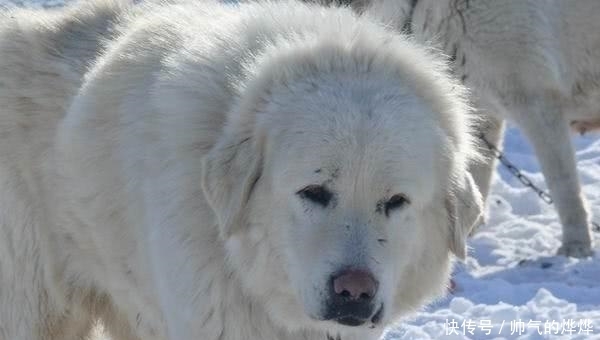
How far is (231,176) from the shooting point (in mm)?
3438

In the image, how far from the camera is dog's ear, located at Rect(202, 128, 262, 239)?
11.3 feet

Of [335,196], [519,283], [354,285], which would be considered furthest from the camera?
[519,283]

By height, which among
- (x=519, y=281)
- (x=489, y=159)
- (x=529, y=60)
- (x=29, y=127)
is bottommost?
(x=519, y=281)

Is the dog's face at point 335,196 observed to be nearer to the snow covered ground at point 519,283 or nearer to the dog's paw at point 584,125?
the snow covered ground at point 519,283

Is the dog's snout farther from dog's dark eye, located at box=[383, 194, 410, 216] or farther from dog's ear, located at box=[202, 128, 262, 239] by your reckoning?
dog's ear, located at box=[202, 128, 262, 239]

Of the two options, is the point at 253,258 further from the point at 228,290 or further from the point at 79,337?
the point at 79,337

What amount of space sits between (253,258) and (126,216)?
0.60m

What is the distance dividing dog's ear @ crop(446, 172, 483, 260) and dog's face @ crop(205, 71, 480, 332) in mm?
17

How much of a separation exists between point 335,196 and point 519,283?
3537 millimetres

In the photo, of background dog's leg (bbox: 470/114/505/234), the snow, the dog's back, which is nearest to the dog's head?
the dog's back

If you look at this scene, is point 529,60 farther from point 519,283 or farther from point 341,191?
point 341,191

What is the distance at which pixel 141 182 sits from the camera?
148 inches

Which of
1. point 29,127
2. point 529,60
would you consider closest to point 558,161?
point 529,60

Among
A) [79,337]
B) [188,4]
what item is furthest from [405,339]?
[188,4]
